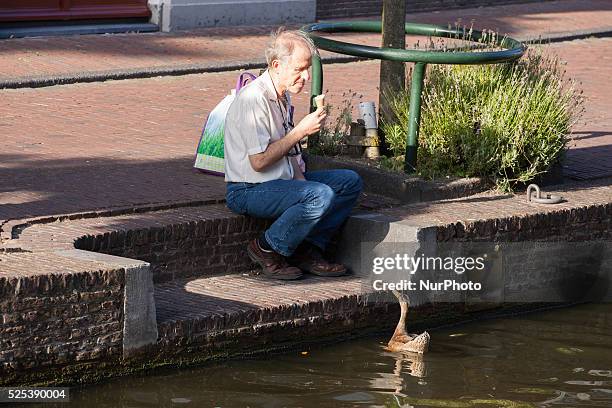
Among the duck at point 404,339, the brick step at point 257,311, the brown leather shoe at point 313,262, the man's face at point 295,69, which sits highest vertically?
the man's face at point 295,69

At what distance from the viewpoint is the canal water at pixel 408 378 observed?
575 cm

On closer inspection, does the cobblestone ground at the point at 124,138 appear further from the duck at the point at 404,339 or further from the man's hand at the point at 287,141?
the duck at the point at 404,339

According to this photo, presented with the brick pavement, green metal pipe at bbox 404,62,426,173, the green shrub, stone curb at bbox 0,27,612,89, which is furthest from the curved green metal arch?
the brick pavement

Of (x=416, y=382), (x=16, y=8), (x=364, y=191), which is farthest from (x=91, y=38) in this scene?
(x=416, y=382)

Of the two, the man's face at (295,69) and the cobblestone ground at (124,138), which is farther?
the cobblestone ground at (124,138)

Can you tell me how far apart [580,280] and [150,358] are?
9.11ft

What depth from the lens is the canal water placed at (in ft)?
18.9

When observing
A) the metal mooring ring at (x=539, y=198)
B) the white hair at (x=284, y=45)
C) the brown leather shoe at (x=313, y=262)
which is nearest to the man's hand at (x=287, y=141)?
the white hair at (x=284, y=45)

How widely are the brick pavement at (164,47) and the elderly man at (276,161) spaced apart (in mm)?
4923

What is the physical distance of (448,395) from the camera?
234 inches

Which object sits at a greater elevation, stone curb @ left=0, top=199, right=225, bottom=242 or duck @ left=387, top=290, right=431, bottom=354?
stone curb @ left=0, top=199, right=225, bottom=242

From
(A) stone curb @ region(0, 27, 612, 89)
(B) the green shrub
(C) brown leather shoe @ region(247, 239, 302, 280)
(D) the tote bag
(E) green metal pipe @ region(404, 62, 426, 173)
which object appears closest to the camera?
(C) brown leather shoe @ region(247, 239, 302, 280)

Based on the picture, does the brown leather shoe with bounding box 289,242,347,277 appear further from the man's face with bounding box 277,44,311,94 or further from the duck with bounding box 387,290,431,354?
the man's face with bounding box 277,44,311,94

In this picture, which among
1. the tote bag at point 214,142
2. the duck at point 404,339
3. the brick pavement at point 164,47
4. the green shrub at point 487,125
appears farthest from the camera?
the brick pavement at point 164,47
